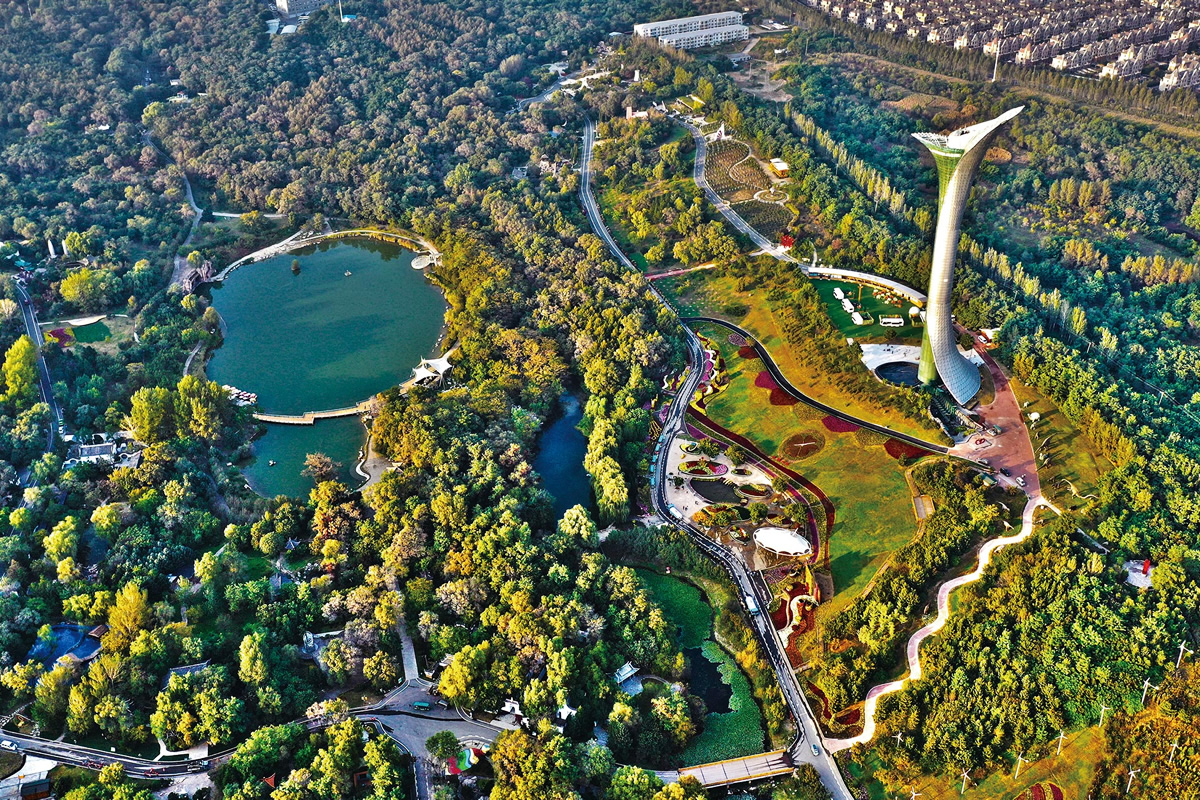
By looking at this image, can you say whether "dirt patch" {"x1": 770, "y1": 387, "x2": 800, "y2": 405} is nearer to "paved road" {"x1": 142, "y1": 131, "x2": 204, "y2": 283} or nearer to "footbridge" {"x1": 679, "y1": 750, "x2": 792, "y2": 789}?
"footbridge" {"x1": 679, "y1": 750, "x2": 792, "y2": 789}

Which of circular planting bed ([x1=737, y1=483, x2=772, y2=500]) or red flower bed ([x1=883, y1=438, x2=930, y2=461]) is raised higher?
red flower bed ([x1=883, y1=438, x2=930, y2=461])

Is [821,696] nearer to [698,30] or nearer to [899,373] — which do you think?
[899,373]

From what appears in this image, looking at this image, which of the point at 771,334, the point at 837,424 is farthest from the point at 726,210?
the point at 837,424

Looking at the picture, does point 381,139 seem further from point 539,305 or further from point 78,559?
point 78,559

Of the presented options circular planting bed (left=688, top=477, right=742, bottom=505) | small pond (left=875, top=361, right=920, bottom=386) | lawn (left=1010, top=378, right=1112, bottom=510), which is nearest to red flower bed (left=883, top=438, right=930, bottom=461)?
small pond (left=875, top=361, right=920, bottom=386)

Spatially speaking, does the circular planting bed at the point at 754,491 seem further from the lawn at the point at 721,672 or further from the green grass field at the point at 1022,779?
the green grass field at the point at 1022,779

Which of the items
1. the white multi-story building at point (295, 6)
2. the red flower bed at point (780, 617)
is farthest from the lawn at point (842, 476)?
the white multi-story building at point (295, 6)

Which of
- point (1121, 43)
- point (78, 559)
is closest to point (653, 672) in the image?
point (78, 559)
